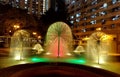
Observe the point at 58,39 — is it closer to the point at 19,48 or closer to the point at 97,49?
the point at 19,48

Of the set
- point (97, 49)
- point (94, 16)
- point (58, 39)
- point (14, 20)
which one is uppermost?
point (94, 16)

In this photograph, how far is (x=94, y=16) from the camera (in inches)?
3622

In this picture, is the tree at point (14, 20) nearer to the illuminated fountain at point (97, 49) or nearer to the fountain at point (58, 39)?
the fountain at point (58, 39)

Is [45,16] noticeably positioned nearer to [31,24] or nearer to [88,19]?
[31,24]

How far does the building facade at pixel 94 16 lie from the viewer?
245ft

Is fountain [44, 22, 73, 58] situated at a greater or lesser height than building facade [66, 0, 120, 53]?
lesser

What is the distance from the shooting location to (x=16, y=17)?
44.5m

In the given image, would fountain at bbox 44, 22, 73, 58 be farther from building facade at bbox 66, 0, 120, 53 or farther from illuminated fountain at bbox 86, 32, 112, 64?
building facade at bbox 66, 0, 120, 53

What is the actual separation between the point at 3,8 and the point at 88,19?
5618 centimetres

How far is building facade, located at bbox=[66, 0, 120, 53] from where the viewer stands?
74812mm

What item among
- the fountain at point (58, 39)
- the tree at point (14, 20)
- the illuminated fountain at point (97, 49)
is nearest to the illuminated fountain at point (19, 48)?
the fountain at point (58, 39)

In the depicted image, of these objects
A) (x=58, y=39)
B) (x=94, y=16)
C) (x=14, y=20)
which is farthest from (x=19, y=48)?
(x=94, y=16)

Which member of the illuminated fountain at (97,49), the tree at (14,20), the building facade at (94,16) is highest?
the building facade at (94,16)

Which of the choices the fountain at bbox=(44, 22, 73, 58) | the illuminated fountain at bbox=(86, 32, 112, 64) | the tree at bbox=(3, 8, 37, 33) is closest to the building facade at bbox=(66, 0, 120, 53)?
the tree at bbox=(3, 8, 37, 33)
